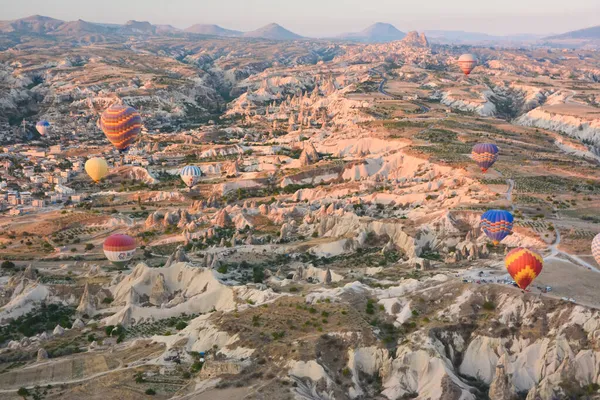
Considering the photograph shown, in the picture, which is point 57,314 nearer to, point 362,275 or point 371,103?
point 362,275

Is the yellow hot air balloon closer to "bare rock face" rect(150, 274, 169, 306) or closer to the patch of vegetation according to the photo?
the patch of vegetation

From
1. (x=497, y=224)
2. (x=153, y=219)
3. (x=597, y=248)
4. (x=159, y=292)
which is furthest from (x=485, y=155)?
(x=159, y=292)

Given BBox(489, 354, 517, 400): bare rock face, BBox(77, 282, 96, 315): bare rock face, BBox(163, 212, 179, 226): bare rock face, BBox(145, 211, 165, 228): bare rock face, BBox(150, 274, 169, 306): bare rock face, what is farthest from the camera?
BBox(145, 211, 165, 228): bare rock face

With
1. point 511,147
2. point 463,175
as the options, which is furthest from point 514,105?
point 463,175

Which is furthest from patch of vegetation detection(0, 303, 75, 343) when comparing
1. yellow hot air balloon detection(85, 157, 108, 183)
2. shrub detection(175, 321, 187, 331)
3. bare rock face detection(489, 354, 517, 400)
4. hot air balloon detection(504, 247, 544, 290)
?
yellow hot air balloon detection(85, 157, 108, 183)

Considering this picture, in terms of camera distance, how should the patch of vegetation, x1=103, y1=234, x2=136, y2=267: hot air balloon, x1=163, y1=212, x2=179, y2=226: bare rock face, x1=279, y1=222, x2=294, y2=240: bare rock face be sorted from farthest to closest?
x1=163, y1=212, x2=179, y2=226: bare rock face, x1=279, y1=222, x2=294, y2=240: bare rock face, x1=103, y1=234, x2=136, y2=267: hot air balloon, the patch of vegetation

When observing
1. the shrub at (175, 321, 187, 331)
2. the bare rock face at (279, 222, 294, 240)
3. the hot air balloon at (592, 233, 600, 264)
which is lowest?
the bare rock face at (279, 222, 294, 240)

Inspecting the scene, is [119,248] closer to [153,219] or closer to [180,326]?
[180,326]
